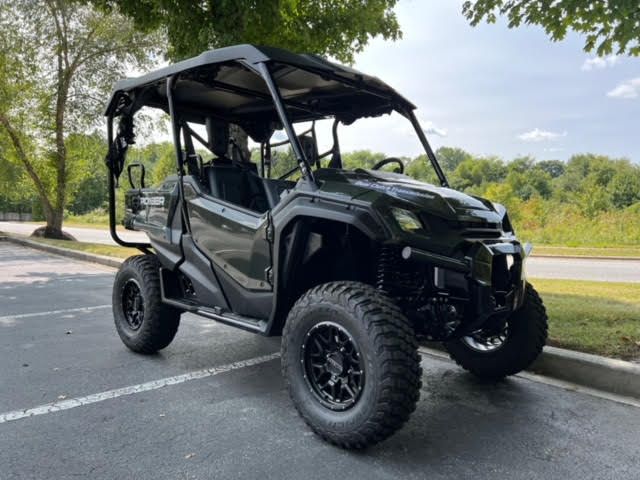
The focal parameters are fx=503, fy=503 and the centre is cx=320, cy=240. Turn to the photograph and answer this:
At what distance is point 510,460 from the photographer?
99.7 inches

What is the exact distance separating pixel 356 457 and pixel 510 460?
775mm

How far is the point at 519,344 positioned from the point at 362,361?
1484 mm

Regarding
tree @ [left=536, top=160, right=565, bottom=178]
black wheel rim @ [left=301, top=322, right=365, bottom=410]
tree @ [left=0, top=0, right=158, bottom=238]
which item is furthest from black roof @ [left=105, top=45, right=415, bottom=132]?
tree @ [left=536, top=160, right=565, bottom=178]

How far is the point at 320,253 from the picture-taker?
3.07 metres

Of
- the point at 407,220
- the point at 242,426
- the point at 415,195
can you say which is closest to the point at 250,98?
the point at 415,195

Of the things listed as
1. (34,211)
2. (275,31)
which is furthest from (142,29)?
(34,211)

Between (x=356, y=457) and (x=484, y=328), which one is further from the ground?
(x=484, y=328)

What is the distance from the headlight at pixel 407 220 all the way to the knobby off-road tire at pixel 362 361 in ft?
1.25

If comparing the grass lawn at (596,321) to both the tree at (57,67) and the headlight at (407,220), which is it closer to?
the headlight at (407,220)

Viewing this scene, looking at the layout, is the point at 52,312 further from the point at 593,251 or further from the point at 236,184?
the point at 593,251

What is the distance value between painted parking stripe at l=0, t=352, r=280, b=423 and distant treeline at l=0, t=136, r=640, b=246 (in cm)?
180

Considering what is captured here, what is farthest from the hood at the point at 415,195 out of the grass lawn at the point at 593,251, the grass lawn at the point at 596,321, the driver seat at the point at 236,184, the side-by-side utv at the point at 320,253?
the grass lawn at the point at 593,251

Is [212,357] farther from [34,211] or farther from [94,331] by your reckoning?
[34,211]

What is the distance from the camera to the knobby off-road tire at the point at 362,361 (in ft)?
8.00
